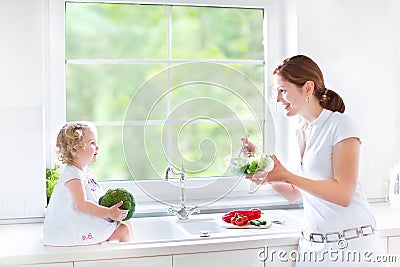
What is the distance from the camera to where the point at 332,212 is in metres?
2.01

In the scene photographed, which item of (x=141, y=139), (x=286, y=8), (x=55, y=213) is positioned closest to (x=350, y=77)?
(x=286, y=8)

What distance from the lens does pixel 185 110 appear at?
8.81 ft

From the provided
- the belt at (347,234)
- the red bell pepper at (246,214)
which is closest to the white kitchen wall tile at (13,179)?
the red bell pepper at (246,214)

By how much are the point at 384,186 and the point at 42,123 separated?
162 centimetres

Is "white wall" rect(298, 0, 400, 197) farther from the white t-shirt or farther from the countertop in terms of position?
the white t-shirt

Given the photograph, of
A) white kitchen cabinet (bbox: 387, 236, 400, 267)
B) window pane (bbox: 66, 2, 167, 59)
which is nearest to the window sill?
white kitchen cabinet (bbox: 387, 236, 400, 267)

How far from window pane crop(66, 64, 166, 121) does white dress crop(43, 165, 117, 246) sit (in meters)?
0.60

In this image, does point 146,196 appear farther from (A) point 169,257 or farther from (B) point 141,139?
(A) point 169,257

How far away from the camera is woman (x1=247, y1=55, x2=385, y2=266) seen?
194 centimetres

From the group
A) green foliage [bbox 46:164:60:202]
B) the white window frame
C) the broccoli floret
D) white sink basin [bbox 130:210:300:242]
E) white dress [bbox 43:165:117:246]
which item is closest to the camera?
white dress [bbox 43:165:117:246]

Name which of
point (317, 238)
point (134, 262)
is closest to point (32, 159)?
point (134, 262)

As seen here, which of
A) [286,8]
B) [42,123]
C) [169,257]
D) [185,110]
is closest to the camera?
[169,257]

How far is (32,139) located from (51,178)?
20 cm

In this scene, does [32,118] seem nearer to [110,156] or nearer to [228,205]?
[110,156]
